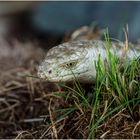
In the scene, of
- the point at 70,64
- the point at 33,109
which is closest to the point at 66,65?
the point at 70,64

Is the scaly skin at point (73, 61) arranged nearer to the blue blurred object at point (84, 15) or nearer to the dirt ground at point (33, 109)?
the dirt ground at point (33, 109)

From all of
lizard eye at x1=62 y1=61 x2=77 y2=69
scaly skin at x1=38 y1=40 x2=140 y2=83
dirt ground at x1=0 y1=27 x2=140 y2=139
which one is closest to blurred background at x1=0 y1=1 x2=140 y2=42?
dirt ground at x1=0 y1=27 x2=140 y2=139

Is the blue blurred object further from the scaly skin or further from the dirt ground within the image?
the scaly skin

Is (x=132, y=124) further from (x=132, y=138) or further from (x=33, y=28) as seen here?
(x=33, y=28)

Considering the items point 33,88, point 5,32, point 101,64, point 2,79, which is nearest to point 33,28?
point 5,32

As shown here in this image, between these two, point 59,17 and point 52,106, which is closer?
point 52,106

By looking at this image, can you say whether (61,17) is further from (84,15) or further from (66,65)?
(66,65)

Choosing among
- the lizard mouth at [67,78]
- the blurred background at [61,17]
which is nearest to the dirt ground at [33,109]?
the lizard mouth at [67,78]
